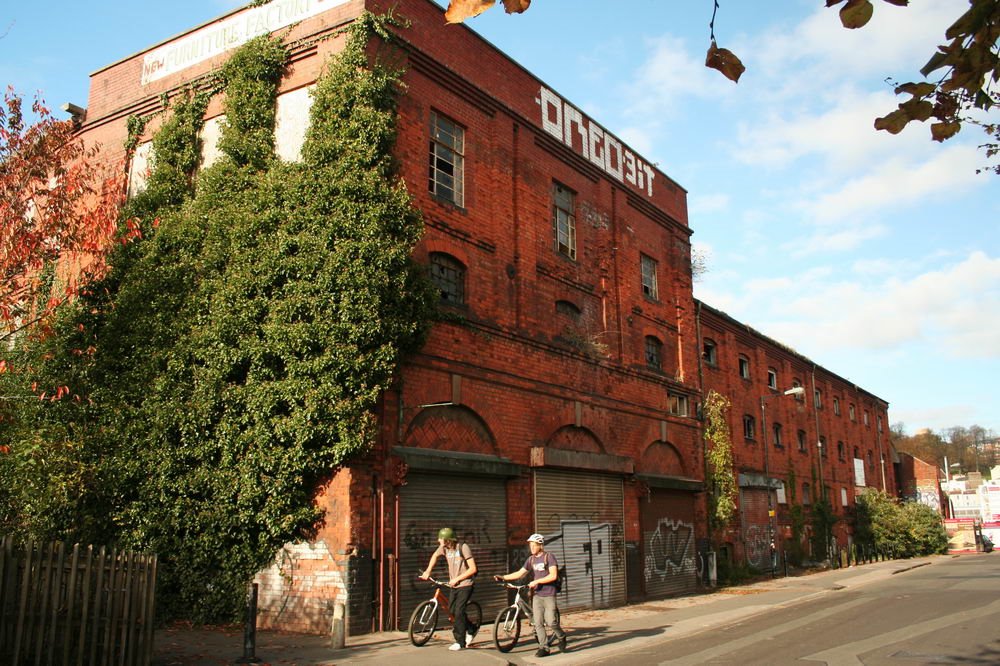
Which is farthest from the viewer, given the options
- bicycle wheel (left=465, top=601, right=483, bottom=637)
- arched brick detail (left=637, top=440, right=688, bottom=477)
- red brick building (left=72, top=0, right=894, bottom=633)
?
arched brick detail (left=637, top=440, right=688, bottom=477)

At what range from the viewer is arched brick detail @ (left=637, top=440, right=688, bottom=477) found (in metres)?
23.1

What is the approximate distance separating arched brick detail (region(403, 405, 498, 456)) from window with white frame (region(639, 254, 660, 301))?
31.1 feet

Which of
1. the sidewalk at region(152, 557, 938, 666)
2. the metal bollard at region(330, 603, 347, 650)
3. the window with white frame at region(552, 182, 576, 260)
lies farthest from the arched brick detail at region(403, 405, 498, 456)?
the window with white frame at region(552, 182, 576, 260)

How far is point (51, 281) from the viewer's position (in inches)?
721

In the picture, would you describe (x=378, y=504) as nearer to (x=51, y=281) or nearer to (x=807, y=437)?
(x=51, y=281)

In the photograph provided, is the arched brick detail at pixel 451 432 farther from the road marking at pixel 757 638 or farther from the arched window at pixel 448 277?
the road marking at pixel 757 638

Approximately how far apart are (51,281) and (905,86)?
60.9ft

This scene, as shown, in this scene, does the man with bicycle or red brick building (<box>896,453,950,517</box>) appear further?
red brick building (<box>896,453,950,517</box>)

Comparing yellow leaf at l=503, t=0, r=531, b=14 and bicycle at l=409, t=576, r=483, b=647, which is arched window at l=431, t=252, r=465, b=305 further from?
yellow leaf at l=503, t=0, r=531, b=14

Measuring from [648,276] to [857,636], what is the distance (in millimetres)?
13727

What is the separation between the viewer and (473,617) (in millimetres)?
13367

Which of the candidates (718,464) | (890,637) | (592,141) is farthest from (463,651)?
(718,464)

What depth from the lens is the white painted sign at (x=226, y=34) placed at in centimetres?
1686

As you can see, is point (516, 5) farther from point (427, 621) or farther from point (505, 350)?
point (505, 350)
